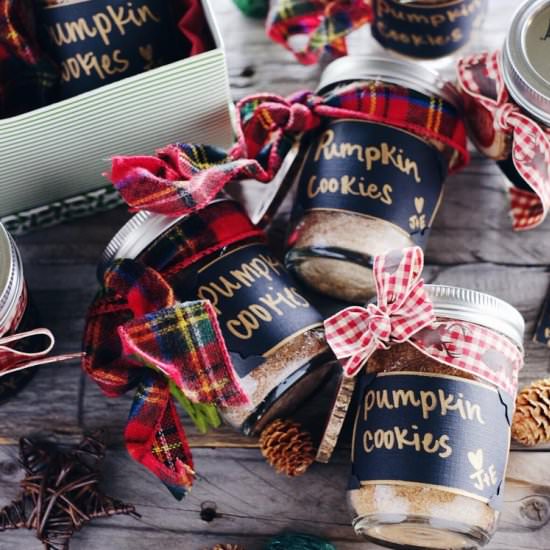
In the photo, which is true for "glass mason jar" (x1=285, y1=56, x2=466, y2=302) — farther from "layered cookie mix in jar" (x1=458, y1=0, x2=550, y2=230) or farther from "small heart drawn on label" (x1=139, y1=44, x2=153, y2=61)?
"small heart drawn on label" (x1=139, y1=44, x2=153, y2=61)

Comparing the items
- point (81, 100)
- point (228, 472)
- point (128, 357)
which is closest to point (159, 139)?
point (81, 100)

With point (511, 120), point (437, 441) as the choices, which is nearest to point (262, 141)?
point (511, 120)

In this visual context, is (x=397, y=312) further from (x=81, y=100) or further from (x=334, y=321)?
(x=81, y=100)

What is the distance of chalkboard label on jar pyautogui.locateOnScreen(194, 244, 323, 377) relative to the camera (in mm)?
682

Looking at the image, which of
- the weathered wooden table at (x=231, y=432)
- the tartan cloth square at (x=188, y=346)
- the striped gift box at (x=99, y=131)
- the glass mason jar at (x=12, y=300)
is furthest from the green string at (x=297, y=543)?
the striped gift box at (x=99, y=131)

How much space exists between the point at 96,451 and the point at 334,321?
0.27m

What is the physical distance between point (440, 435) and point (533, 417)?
14cm

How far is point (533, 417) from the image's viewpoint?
72 centimetres

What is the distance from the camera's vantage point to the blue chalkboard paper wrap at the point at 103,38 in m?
0.77

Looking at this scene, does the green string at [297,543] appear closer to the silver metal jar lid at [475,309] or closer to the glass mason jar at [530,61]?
the silver metal jar lid at [475,309]

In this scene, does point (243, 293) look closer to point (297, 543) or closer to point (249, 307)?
point (249, 307)

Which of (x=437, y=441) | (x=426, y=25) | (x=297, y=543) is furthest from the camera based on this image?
(x=426, y=25)

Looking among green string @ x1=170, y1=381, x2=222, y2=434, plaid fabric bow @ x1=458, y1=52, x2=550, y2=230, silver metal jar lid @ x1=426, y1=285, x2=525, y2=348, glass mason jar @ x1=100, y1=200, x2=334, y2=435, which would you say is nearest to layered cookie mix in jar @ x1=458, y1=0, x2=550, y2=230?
plaid fabric bow @ x1=458, y1=52, x2=550, y2=230

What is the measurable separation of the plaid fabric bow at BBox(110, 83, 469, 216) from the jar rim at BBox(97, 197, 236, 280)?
13mm
